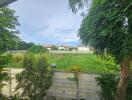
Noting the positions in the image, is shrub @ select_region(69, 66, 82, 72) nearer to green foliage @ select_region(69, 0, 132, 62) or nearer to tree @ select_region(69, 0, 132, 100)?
tree @ select_region(69, 0, 132, 100)

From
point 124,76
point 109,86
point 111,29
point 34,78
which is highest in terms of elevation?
point 111,29

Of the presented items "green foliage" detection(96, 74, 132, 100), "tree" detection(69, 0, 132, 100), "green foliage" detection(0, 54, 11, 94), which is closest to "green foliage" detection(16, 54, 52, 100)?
"green foliage" detection(0, 54, 11, 94)

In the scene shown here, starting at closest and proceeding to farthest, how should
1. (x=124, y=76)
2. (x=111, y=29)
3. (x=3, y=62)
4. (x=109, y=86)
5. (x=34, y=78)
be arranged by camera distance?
(x=111, y=29), (x=124, y=76), (x=109, y=86), (x=34, y=78), (x=3, y=62)

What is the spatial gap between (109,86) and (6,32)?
4198 millimetres

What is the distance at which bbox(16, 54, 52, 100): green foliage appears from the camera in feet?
31.8

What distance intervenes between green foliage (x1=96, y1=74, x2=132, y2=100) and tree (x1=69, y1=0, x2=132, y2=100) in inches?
40.7

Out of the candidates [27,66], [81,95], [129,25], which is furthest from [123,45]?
[27,66]

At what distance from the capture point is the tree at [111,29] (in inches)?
236

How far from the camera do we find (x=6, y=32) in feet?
32.3

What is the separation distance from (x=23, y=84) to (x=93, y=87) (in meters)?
2.58

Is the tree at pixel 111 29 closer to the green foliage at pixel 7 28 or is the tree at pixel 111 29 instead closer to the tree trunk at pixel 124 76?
the tree trunk at pixel 124 76

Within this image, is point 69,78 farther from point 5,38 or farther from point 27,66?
point 5,38

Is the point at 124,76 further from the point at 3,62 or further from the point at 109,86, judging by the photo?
the point at 3,62

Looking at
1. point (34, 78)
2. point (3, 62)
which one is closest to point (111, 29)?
point (34, 78)
